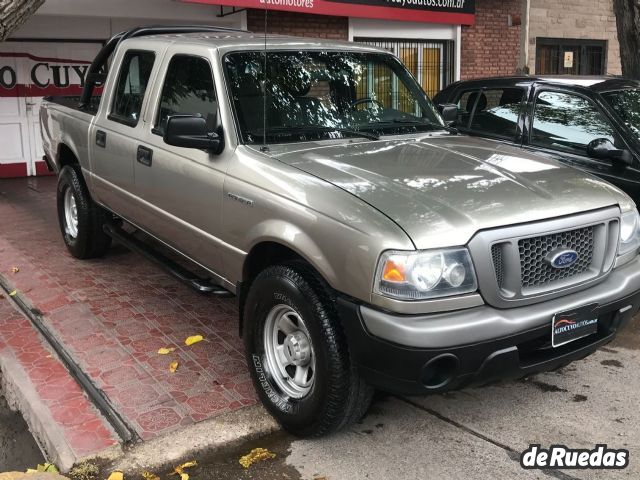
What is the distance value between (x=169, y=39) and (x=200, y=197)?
1.40 m

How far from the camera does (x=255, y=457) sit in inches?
133

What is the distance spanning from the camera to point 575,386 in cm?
A: 411

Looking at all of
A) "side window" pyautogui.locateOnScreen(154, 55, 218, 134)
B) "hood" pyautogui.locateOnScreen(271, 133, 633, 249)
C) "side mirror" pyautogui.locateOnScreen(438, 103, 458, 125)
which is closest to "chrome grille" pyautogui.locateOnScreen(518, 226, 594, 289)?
"hood" pyautogui.locateOnScreen(271, 133, 633, 249)

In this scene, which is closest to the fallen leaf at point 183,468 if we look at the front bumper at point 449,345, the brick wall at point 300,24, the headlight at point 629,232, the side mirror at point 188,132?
the front bumper at point 449,345

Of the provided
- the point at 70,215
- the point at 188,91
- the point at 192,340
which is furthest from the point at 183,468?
the point at 70,215

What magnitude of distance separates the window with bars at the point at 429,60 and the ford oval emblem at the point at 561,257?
35.3 feet

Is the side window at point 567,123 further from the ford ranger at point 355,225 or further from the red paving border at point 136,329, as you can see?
the red paving border at point 136,329

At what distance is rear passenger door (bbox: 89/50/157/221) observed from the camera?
493cm

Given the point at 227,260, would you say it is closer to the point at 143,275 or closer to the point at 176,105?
the point at 176,105

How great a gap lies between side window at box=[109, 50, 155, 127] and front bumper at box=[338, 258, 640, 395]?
8.85 feet

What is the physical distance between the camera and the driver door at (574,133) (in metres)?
5.21

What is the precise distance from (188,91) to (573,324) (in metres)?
2.71

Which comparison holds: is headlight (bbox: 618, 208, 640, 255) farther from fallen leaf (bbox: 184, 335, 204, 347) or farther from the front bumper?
fallen leaf (bbox: 184, 335, 204, 347)

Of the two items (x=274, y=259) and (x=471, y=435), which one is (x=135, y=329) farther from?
(x=471, y=435)
